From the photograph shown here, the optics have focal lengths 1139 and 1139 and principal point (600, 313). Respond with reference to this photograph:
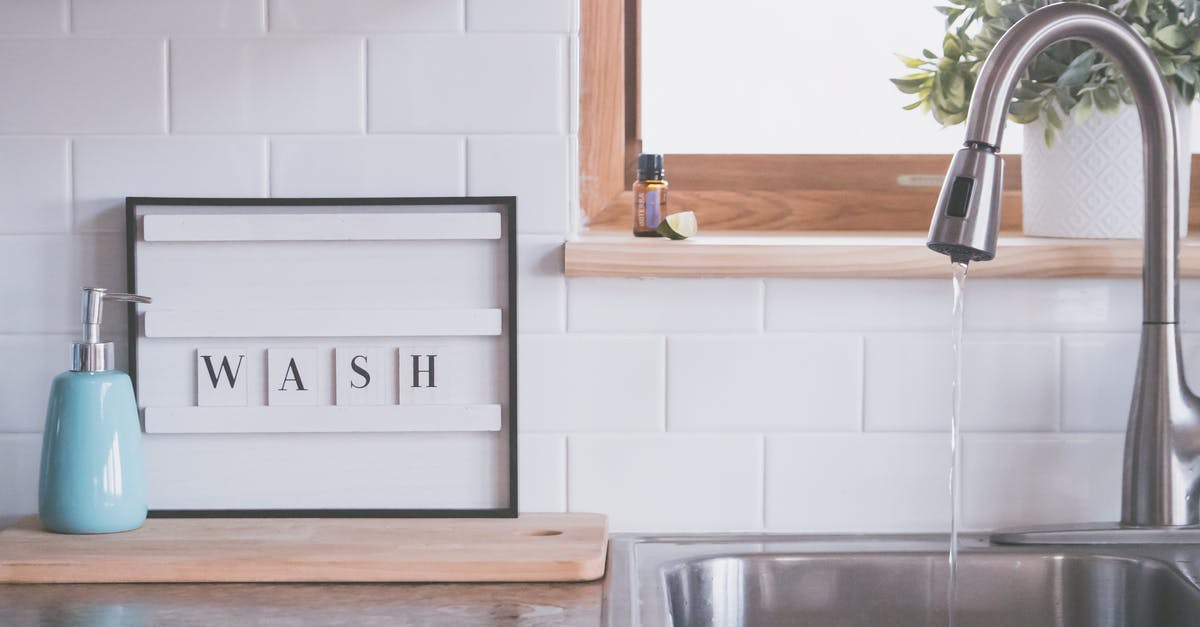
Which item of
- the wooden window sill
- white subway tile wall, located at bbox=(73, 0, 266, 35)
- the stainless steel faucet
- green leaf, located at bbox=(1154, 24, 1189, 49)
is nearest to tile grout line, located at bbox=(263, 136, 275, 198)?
white subway tile wall, located at bbox=(73, 0, 266, 35)

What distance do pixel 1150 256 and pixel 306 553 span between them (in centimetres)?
80

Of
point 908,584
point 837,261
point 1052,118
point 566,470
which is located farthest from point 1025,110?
point 566,470

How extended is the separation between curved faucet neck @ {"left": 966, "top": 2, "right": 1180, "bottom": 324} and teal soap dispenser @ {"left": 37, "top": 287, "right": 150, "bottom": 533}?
2.50 feet

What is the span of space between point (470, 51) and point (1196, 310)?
77cm

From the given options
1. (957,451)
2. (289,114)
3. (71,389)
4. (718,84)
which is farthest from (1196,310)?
(71,389)

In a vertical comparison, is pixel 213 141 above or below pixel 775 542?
above

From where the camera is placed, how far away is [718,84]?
130 cm

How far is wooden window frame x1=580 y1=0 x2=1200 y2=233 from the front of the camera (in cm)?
123

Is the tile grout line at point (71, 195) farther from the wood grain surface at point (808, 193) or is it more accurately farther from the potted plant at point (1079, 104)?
the potted plant at point (1079, 104)

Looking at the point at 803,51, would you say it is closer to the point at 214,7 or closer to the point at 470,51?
the point at 470,51

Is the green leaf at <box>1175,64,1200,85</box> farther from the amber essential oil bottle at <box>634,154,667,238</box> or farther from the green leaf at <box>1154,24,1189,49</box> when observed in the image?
the amber essential oil bottle at <box>634,154,667,238</box>

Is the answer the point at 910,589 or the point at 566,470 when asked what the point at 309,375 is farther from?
the point at 910,589

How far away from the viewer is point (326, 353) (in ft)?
3.68

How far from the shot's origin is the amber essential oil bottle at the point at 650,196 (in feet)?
3.75
